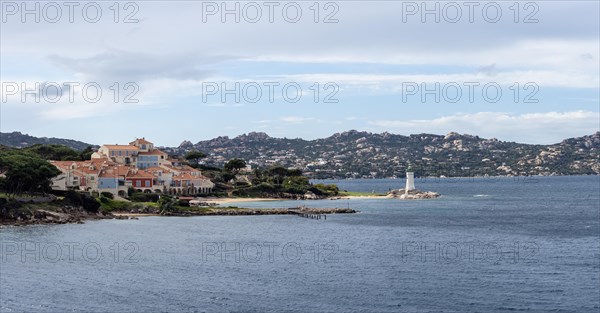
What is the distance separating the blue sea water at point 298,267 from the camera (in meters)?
42.3

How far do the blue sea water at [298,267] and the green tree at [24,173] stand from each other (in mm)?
11827

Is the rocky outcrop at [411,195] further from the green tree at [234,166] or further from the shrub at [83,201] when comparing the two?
the shrub at [83,201]

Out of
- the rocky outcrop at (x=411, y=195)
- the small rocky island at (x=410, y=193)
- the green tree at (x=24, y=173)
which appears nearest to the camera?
the green tree at (x=24, y=173)

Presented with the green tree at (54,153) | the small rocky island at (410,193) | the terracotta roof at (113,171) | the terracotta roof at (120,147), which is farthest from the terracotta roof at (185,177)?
the small rocky island at (410,193)

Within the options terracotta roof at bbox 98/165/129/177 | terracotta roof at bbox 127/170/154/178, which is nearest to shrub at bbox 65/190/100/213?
terracotta roof at bbox 98/165/129/177

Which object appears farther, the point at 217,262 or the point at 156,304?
the point at 217,262

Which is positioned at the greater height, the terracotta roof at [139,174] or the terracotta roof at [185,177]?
the terracotta roof at [139,174]

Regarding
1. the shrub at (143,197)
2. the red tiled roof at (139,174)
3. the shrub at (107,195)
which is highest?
the red tiled roof at (139,174)

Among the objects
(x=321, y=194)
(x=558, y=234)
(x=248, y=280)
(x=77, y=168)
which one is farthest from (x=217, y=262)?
(x=321, y=194)

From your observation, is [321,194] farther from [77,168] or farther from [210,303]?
[210,303]

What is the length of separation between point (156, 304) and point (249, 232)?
38249 mm

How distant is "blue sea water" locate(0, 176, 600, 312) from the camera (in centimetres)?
4228

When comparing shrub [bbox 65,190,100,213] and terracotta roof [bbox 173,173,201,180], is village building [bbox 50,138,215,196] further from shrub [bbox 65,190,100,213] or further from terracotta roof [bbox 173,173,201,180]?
shrub [bbox 65,190,100,213]

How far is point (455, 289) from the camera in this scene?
46750 mm
